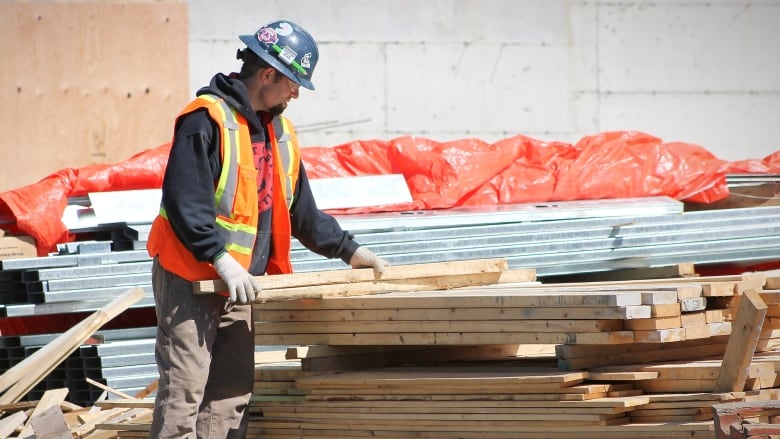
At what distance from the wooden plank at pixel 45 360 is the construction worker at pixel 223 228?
140 centimetres

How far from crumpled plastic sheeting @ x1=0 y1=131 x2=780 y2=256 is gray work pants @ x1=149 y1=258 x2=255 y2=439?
344cm

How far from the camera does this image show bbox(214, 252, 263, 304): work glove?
4.52 meters

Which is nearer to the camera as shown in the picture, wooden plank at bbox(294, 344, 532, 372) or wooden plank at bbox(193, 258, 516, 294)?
wooden plank at bbox(193, 258, 516, 294)

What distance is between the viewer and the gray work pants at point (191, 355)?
465 cm

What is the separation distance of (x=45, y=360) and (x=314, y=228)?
175cm

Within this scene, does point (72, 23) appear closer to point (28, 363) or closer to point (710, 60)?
point (28, 363)

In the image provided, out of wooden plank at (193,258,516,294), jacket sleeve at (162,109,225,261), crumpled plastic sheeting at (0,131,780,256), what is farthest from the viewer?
crumpled plastic sheeting at (0,131,780,256)

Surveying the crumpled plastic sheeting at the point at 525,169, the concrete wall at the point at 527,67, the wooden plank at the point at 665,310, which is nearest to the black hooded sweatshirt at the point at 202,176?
the wooden plank at the point at 665,310

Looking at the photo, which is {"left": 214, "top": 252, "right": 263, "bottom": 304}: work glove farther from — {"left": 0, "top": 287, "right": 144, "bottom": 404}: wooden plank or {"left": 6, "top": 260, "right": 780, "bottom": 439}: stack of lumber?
{"left": 0, "top": 287, "right": 144, "bottom": 404}: wooden plank

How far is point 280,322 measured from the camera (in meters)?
5.35


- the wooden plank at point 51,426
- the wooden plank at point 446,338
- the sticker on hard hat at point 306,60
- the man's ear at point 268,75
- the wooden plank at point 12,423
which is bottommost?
the wooden plank at point 12,423

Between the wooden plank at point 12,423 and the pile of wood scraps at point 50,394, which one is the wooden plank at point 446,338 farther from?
the wooden plank at point 12,423

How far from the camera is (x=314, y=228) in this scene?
5.38 metres

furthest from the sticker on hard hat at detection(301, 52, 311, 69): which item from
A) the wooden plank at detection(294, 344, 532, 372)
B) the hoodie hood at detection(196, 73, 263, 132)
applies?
the wooden plank at detection(294, 344, 532, 372)
